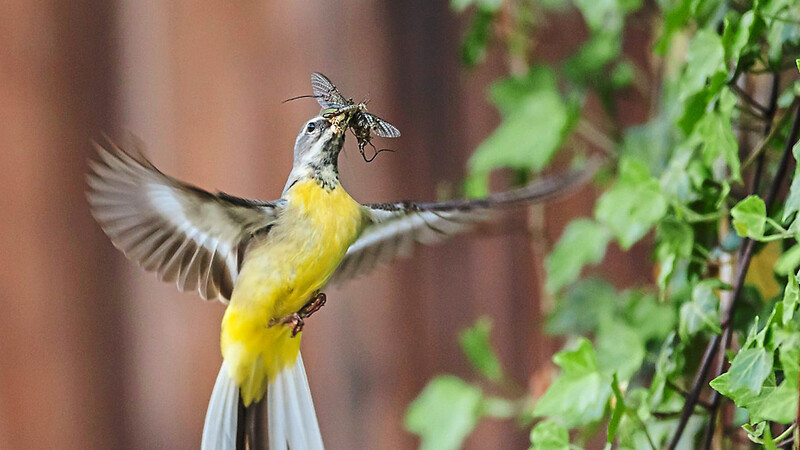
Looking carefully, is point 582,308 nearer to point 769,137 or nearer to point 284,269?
point 769,137

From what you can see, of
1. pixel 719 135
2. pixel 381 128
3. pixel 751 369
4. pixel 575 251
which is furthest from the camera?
pixel 575 251

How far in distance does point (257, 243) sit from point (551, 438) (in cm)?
32

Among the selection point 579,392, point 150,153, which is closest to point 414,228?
point 579,392

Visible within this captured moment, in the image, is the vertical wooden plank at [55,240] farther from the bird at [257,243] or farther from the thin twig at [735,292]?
A: the thin twig at [735,292]

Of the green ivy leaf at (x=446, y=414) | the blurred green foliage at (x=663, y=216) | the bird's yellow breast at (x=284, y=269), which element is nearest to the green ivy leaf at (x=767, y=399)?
the blurred green foliage at (x=663, y=216)

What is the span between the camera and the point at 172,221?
349mm

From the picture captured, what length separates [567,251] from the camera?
85cm

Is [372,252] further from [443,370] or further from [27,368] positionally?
[443,370]

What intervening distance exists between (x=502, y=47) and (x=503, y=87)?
15 cm

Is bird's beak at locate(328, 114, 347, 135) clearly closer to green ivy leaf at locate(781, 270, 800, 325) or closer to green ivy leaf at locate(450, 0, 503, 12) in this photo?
green ivy leaf at locate(781, 270, 800, 325)

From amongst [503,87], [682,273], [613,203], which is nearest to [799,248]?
[613,203]

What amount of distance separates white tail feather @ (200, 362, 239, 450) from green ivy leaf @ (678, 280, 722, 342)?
36cm

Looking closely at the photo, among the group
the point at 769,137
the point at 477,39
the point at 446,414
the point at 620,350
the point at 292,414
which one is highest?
the point at 477,39

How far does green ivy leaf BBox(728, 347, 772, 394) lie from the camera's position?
427 millimetres
